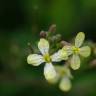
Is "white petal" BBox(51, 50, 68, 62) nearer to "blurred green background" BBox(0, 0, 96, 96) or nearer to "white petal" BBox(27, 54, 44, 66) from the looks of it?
"white petal" BBox(27, 54, 44, 66)

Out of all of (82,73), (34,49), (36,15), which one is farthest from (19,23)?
(34,49)

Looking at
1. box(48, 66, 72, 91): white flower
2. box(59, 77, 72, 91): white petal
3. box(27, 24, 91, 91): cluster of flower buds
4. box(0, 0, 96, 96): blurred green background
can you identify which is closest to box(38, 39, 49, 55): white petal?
box(27, 24, 91, 91): cluster of flower buds

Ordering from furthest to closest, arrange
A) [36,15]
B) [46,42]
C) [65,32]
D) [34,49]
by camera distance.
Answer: [65,32], [36,15], [34,49], [46,42]

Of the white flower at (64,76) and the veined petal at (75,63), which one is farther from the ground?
the white flower at (64,76)

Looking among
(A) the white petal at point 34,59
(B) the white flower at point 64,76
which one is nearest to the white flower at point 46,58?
(A) the white petal at point 34,59

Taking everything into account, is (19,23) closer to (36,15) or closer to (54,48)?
(36,15)

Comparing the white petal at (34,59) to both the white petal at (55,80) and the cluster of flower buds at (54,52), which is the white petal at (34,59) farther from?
the white petal at (55,80)
